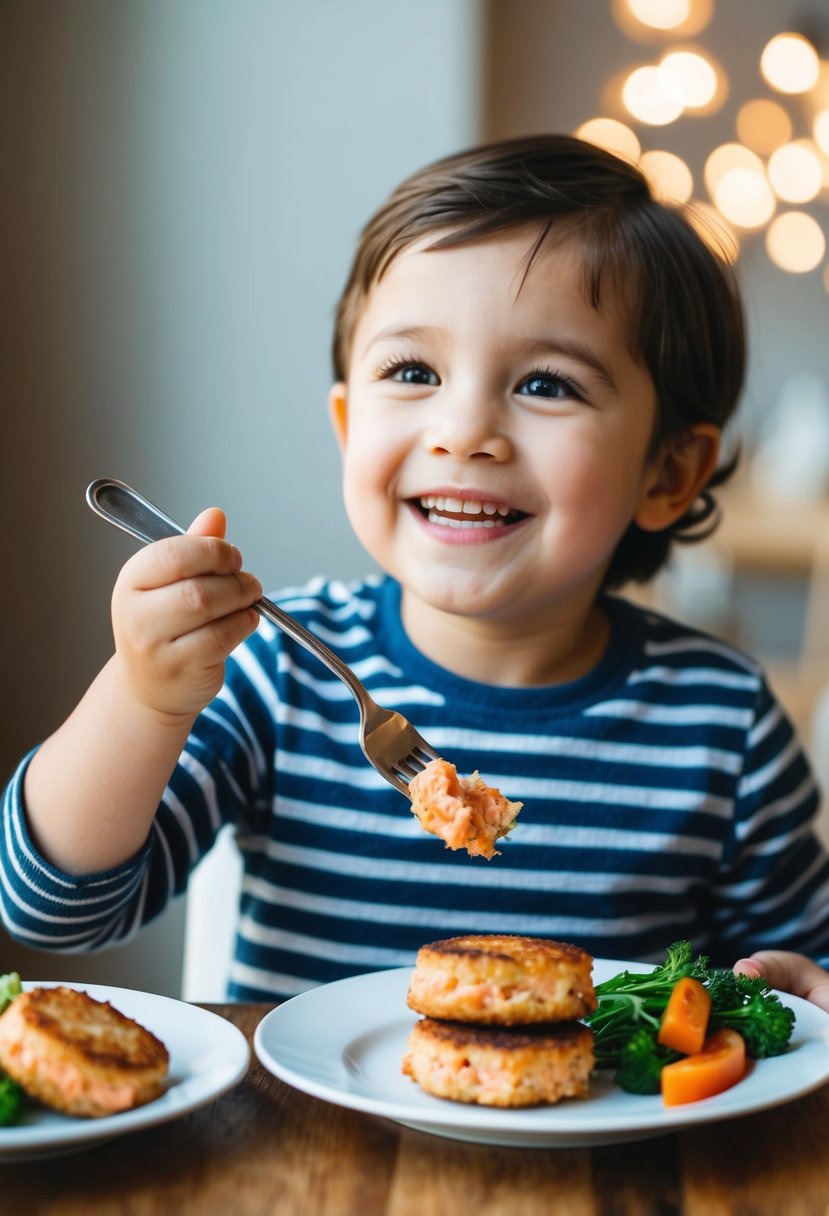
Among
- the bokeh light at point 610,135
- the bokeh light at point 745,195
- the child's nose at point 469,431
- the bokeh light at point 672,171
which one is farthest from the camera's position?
the bokeh light at point 672,171

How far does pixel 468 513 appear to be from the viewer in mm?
1310

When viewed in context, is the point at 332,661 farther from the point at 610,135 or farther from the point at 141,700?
the point at 610,135

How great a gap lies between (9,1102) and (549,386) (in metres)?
0.88

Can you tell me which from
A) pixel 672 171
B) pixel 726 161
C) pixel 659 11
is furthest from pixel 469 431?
pixel 726 161

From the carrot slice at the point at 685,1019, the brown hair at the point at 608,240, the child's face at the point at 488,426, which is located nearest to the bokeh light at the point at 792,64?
the brown hair at the point at 608,240

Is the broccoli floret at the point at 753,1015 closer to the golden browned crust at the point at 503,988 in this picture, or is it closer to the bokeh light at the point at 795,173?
the golden browned crust at the point at 503,988

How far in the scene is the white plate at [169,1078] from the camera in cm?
68

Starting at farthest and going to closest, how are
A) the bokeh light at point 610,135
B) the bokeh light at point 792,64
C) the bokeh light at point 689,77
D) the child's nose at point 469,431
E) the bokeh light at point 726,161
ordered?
the bokeh light at point 726,161 < the bokeh light at point 689,77 < the bokeh light at point 610,135 < the bokeh light at point 792,64 < the child's nose at point 469,431

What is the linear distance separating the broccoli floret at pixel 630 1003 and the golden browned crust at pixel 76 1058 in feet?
1.00

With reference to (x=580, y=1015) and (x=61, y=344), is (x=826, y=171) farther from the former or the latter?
(x=580, y=1015)

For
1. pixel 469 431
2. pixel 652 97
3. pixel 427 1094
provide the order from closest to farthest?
1. pixel 427 1094
2. pixel 469 431
3. pixel 652 97

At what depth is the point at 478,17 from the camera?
1807 millimetres

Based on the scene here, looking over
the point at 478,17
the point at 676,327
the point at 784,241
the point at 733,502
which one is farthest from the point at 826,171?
the point at 676,327

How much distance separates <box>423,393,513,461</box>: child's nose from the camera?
1.24 metres
